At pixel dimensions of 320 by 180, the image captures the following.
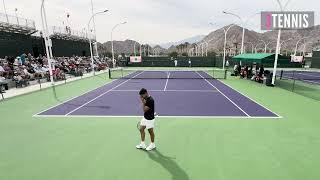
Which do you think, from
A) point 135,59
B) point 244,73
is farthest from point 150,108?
point 135,59

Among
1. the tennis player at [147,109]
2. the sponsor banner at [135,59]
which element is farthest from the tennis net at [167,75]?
the tennis player at [147,109]

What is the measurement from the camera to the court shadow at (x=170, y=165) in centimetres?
684

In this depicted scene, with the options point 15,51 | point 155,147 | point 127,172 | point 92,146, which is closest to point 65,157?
point 92,146

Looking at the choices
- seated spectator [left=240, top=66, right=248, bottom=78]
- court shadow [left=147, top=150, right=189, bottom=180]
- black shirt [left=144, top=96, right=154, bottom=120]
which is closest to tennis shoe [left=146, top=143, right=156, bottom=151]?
court shadow [left=147, top=150, right=189, bottom=180]

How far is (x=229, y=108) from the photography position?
1464 centimetres

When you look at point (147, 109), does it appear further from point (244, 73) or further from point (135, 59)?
point (135, 59)

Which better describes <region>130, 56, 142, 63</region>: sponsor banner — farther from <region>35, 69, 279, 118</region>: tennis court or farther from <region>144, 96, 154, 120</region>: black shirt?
<region>144, 96, 154, 120</region>: black shirt

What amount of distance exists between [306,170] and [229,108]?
24.8 feet

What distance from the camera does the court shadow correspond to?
6.84 m

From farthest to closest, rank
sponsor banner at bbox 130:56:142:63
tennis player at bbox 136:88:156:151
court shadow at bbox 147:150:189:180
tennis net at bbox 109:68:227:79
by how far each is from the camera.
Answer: sponsor banner at bbox 130:56:142:63, tennis net at bbox 109:68:227:79, tennis player at bbox 136:88:156:151, court shadow at bbox 147:150:189:180

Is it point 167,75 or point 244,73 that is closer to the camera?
point 244,73

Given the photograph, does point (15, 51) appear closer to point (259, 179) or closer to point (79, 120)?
point (79, 120)

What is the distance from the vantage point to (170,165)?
7.45 metres

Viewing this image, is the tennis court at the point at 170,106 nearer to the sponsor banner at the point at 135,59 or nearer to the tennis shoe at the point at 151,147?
the tennis shoe at the point at 151,147
